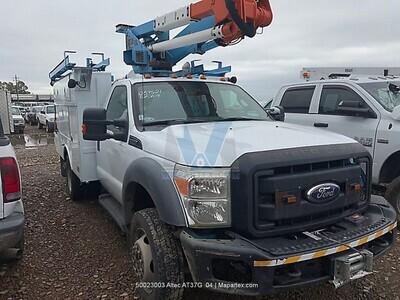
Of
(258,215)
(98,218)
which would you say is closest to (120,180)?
(98,218)

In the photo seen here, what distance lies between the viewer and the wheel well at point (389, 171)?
16.3 ft

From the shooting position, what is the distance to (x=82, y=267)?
12.4 ft

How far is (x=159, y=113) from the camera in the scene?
367 centimetres

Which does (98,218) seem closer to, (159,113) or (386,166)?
(159,113)

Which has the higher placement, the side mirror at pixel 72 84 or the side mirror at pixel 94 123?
the side mirror at pixel 72 84

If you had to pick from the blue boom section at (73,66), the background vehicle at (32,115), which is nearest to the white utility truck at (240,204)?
the blue boom section at (73,66)

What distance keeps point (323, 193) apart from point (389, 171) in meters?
3.00

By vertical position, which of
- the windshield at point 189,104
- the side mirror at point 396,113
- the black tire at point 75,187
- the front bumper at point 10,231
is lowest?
the black tire at point 75,187

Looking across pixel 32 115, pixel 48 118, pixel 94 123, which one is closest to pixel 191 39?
pixel 94 123

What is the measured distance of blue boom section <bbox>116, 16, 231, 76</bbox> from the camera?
5147 millimetres

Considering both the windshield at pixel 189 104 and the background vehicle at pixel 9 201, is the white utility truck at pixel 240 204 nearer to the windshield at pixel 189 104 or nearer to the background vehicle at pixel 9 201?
the windshield at pixel 189 104

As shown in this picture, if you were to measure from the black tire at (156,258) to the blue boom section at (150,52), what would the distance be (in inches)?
106

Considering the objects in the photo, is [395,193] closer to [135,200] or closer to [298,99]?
[298,99]

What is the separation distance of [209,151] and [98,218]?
3228 millimetres
